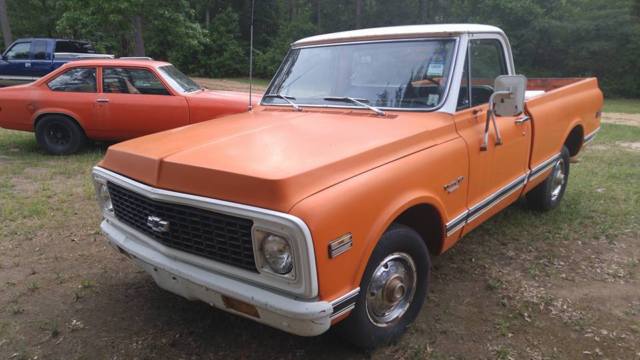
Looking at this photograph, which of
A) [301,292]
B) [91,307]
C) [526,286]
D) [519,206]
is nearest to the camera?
[301,292]

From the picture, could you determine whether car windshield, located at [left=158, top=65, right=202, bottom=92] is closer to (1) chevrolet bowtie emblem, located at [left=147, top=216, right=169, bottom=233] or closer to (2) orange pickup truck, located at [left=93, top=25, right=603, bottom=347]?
(2) orange pickup truck, located at [left=93, top=25, right=603, bottom=347]

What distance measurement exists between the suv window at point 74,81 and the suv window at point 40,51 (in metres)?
7.73

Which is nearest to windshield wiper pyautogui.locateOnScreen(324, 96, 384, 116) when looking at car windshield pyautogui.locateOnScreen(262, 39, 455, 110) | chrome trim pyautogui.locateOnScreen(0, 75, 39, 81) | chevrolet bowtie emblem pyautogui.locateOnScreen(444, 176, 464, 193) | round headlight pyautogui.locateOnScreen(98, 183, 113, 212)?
car windshield pyautogui.locateOnScreen(262, 39, 455, 110)

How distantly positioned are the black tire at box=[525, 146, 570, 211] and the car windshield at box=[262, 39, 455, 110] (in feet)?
6.93

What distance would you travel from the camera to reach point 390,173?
103 inches

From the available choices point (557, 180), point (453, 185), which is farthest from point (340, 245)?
point (557, 180)

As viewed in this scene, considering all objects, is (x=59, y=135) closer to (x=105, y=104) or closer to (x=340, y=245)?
(x=105, y=104)

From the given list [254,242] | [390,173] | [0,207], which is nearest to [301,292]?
[254,242]

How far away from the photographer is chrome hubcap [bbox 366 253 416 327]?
268 centimetres

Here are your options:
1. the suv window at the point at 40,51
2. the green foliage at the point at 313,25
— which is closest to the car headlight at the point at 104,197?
the green foliage at the point at 313,25

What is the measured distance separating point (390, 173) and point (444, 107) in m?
0.93

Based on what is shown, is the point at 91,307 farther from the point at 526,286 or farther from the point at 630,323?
the point at 630,323

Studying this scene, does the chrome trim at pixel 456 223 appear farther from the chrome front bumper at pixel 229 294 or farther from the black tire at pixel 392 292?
the chrome front bumper at pixel 229 294

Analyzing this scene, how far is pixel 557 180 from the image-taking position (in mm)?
5098
